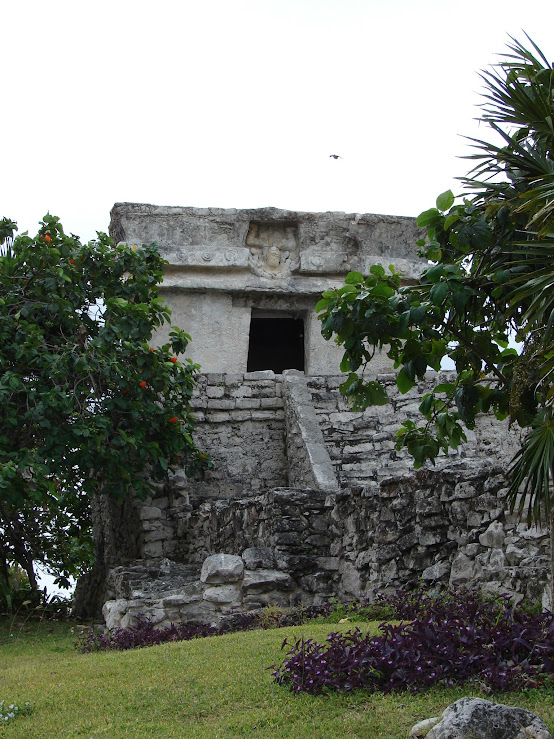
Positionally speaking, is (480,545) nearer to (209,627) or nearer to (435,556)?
(435,556)

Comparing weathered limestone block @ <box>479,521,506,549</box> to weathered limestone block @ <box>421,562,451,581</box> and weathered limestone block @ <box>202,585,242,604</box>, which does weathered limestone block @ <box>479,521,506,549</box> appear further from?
weathered limestone block @ <box>202,585,242,604</box>

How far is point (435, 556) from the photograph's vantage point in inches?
266

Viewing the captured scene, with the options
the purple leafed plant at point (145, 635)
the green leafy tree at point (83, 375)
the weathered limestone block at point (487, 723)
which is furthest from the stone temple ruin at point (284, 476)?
the weathered limestone block at point (487, 723)

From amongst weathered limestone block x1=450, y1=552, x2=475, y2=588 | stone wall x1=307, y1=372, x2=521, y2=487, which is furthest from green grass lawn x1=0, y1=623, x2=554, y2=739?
stone wall x1=307, y1=372, x2=521, y2=487

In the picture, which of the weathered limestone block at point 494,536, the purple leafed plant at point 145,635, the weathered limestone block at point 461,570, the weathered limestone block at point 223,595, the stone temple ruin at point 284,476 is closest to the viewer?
the weathered limestone block at point 494,536

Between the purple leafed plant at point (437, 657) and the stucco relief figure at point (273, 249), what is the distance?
946 cm

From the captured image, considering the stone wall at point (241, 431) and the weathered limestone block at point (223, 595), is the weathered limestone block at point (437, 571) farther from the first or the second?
the stone wall at point (241, 431)

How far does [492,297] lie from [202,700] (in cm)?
284

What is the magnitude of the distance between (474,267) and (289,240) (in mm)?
8542

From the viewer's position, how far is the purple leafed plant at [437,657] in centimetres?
447

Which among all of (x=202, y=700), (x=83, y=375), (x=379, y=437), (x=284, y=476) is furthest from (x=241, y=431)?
(x=202, y=700)

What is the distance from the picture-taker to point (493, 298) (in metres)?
5.65

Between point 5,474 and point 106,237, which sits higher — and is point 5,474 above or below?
below

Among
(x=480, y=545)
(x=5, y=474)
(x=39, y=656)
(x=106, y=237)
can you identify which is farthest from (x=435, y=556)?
(x=106, y=237)
